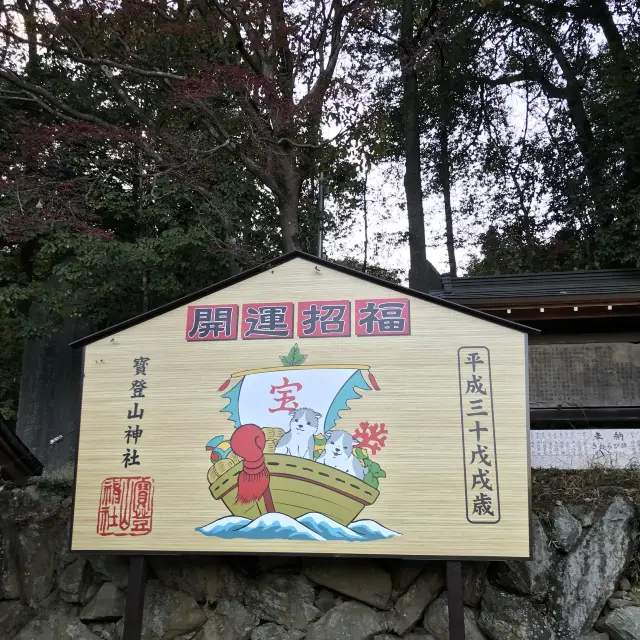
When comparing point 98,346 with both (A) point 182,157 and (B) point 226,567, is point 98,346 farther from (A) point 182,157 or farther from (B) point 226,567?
(A) point 182,157

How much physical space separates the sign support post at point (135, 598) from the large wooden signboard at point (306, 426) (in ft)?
0.84

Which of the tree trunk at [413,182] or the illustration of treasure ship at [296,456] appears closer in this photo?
the illustration of treasure ship at [296,456]

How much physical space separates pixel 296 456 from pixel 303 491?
341 mm

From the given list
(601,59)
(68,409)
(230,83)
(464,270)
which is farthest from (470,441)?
(464,270)

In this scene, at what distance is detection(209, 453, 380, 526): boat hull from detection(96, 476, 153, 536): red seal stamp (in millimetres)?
720

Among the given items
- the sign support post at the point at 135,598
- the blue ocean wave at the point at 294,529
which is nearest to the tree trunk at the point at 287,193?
the blue ocean wave at the point at 294,529

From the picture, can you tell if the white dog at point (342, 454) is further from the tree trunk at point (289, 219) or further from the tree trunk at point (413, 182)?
the tree trunk at point (413, 182)

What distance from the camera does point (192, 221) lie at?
11.2 metres

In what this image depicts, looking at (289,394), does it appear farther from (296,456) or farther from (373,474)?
(373,474)

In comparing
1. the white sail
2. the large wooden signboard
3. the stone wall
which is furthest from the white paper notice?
the white sail

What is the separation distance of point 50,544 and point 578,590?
6336mm

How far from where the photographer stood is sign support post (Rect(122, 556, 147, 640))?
5680mm

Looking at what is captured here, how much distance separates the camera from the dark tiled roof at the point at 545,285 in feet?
26.9

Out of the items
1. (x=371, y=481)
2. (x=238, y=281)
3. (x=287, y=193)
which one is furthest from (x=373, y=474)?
(x=287, y=193)
